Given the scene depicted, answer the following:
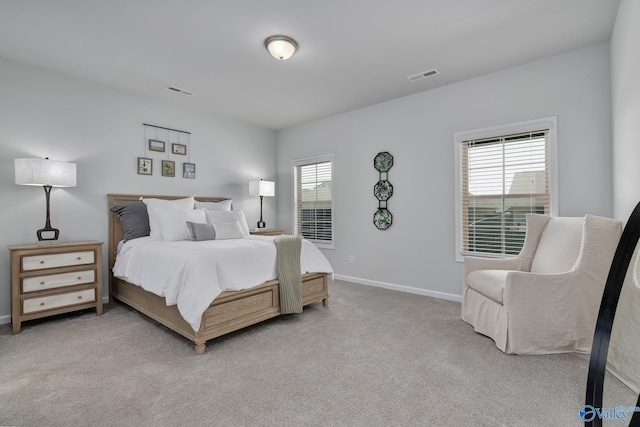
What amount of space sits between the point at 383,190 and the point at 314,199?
1.38m

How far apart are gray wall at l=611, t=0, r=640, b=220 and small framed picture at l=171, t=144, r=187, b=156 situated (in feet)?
15.4

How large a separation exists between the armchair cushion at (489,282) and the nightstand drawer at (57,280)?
12.4 feet

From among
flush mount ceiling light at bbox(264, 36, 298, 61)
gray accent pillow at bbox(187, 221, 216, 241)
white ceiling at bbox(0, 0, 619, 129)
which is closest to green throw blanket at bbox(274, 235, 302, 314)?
gray accent pillow at bbox(187, 221, 216, 241)

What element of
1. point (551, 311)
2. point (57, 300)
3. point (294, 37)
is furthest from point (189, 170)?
point (551, 311)

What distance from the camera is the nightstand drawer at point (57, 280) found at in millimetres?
2834

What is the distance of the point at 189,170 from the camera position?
14.9 ft

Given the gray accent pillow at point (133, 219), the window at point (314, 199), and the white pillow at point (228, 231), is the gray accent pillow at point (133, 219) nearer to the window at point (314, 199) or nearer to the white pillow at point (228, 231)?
the white pillow at point (228, 231)

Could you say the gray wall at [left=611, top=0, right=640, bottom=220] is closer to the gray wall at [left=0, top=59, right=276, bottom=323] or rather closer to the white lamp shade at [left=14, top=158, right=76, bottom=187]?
the gray wall at [left=0, top=59, right=276, bottom=323]

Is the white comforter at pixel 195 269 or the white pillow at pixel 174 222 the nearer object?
the white comforter at pixel 195 269

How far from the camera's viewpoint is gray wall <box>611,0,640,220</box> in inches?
74.7

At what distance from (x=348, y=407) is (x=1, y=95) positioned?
4235mm

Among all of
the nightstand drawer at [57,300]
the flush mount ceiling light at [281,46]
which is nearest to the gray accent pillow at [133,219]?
the nightstand drawer at [57,300]

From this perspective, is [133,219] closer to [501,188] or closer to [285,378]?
[285,378]

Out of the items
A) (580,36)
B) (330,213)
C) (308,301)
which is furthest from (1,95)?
(580,36)
